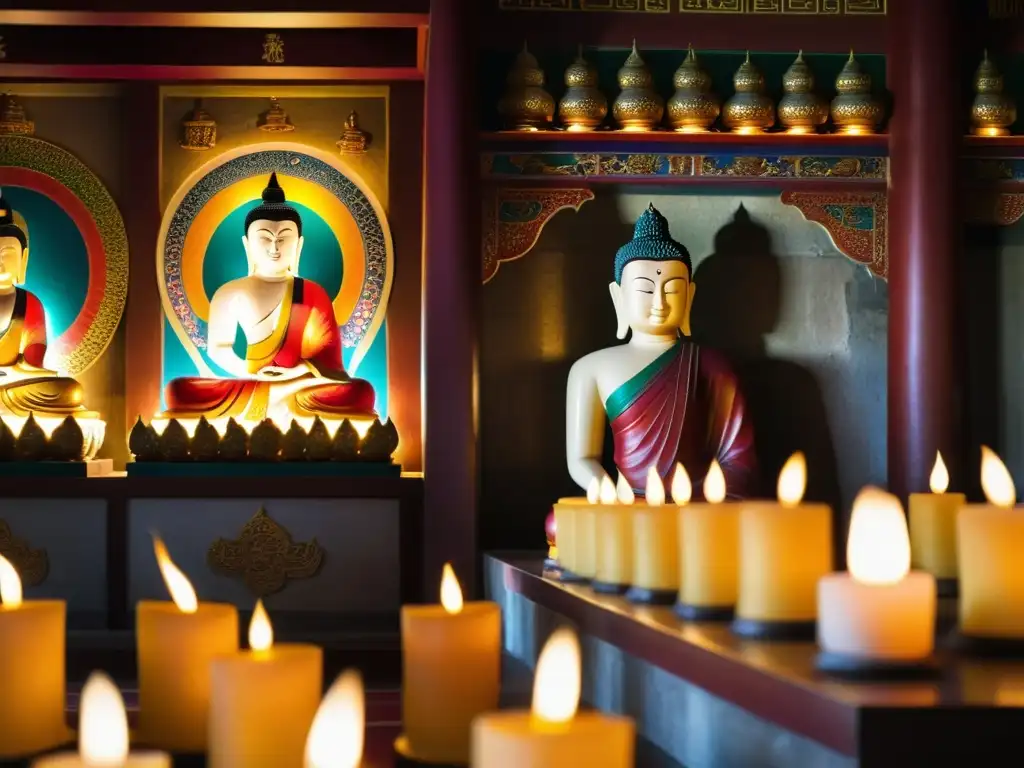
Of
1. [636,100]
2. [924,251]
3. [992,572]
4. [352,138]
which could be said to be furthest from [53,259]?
[992,572]

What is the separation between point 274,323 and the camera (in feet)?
14.7

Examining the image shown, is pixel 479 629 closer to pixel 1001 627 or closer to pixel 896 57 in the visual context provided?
pixel 1001 627

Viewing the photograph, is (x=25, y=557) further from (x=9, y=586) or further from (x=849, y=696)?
(x=849, y=696)

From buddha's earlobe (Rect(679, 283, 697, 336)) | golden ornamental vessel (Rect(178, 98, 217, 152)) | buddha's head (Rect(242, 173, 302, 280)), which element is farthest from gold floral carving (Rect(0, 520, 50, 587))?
buddha's earlobe (Rect(679, 283, 697, 336))

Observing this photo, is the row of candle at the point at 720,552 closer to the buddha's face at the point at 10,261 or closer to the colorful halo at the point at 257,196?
the colorful halo at the point at 257,196

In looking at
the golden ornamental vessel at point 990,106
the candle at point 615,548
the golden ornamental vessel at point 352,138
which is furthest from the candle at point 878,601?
the golden ornamental vessel at point 352,138

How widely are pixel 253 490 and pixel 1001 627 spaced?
9.36ft

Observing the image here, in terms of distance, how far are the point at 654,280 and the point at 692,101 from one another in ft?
2.00

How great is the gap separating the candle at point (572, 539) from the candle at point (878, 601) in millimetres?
982

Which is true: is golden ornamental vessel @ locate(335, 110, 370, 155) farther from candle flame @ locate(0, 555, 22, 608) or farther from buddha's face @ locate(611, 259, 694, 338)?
candle flame @ locate(0, 555, 22, 608)

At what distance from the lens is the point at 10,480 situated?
12.7ft

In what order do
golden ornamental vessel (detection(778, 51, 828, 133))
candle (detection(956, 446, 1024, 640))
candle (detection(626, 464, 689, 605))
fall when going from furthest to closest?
golden ornamental vessel (detection(778, 51, 828, 133)) → candle (detection(626, 464, 689, 605)) → candle (detection(956, 446, 1024, 640))

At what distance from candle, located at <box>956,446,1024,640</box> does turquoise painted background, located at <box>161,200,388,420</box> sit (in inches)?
137

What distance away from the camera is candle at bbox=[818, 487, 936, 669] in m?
1.14
